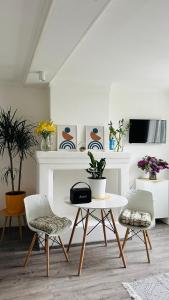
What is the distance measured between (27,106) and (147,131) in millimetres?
2116

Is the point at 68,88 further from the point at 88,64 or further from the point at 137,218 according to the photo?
the point at 137,218

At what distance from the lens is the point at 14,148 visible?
13.0 feet

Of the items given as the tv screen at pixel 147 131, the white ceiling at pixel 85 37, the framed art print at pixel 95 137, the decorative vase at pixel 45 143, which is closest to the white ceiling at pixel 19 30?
the white ceiling at pixel 85 37

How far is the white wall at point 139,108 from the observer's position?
14.1 feet

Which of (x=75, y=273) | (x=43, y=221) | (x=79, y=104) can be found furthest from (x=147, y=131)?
(x=75, y=273)

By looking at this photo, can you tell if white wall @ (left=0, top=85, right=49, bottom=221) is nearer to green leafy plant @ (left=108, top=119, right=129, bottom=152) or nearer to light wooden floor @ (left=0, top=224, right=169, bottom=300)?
green leafy plant @ (left=108, top=119, right=129, bottom=152)

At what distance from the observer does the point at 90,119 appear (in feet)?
12.7

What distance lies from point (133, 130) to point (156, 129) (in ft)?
1.50

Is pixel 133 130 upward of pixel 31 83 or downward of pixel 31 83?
downward

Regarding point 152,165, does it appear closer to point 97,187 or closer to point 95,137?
point 95,137

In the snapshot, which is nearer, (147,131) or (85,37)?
(85,37)

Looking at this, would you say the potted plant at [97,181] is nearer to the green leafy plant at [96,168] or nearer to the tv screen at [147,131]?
the green leafy plant at [96,168]

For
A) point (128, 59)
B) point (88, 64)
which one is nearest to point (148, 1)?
point (128, 59)

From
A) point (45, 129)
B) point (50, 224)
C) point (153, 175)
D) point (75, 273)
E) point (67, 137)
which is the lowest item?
point (75, 273)
